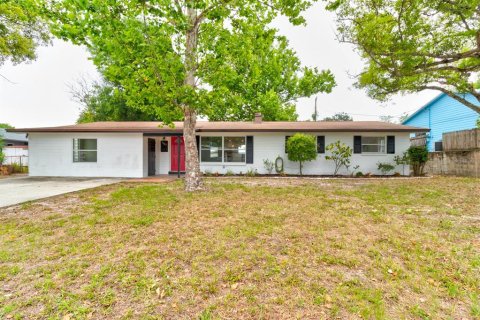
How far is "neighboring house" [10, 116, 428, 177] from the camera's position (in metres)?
11.5

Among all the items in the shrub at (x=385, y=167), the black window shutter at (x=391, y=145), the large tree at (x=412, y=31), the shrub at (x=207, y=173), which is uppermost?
the large tree at (x=412, y=31)

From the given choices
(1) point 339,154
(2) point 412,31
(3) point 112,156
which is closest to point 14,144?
(3) point 112,156

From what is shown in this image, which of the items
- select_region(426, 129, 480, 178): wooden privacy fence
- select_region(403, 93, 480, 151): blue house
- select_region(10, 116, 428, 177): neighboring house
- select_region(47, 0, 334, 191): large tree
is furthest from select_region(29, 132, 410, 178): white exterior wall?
select_region(403, 93, 480, 151): blue house

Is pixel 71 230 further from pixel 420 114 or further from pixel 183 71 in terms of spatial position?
pixel 420 114

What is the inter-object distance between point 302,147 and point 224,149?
3946mm

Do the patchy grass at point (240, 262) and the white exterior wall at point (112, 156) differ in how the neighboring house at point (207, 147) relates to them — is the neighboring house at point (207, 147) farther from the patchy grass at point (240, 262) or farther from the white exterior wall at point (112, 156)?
the patchy grass at point (240, 262)

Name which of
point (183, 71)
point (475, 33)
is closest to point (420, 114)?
point (475, 33)

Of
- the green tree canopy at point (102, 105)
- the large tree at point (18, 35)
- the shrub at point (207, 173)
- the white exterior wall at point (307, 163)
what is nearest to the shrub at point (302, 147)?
the white exterior wall at point (307, 163)

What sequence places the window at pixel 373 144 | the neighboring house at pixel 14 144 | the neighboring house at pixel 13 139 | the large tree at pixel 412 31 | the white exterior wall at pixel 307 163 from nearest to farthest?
the large tree at pixel 412 31, the white exterior wall at pixel 307 163, the window at pixel 373 144, the neighboring house at pixel 14 144, the neighboring house at pixel 13 139

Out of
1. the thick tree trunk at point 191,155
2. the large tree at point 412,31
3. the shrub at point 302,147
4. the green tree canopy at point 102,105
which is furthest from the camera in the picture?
the green tree canopy at point 102,105

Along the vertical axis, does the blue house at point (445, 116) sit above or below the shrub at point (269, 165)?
above

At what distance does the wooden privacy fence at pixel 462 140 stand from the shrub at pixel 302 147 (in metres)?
6.87

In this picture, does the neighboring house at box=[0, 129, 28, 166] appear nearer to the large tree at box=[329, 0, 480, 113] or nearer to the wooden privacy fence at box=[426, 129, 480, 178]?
the large tree at box=[329, 0, 480, 113]

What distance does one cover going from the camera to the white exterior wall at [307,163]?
11.9 metres
